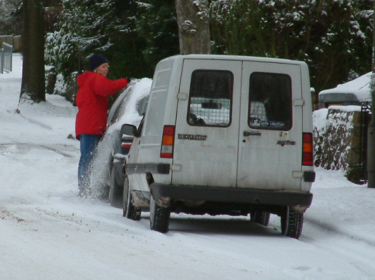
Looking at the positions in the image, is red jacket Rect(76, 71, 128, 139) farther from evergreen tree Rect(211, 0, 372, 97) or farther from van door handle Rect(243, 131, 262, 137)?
evergreen tree Rect(211, 0, 372, 97)

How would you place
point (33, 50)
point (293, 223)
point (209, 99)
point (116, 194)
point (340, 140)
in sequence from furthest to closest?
point (33, 50) < point (340, 140) < point (116, 194) < point (293, 223) < point (209, 99)

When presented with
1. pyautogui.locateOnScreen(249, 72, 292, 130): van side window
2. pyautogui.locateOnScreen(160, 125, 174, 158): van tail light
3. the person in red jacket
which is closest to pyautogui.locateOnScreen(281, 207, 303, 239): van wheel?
pyautogui.locateOnScreen(249, 72, 292, 130): van side window

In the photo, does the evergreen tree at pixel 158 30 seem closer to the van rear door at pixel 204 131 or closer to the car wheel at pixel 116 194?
the car wheel at pixel 116 194

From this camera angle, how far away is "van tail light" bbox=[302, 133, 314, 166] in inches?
304

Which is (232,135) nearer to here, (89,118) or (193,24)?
(89,118)

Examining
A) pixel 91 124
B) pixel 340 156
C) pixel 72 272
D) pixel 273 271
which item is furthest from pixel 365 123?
pixel 72 272

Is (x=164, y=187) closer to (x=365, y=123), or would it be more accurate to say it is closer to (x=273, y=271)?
(x=273, y=271)

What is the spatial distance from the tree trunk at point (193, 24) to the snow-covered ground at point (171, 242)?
4.64 m

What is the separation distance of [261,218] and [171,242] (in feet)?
8.54

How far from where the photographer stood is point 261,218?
373 inches

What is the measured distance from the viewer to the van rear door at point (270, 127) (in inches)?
300

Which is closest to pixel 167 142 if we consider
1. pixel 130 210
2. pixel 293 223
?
pixel 293 223

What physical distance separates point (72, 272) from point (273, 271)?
145cm

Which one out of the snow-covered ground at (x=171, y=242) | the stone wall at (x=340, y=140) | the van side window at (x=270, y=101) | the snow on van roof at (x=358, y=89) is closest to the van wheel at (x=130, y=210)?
the snow-covered ground at (x=171, y=242)
